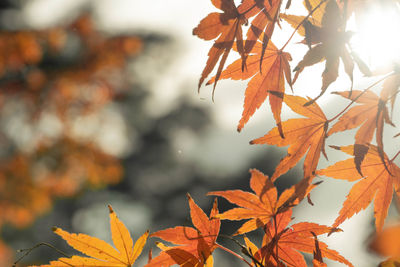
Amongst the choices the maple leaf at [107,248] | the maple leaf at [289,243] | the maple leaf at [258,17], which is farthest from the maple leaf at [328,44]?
the maple leaf at [107,248]

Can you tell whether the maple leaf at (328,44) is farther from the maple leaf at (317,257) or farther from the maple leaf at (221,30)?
the maple leaf at (317,257)

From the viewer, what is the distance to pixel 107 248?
57 cm

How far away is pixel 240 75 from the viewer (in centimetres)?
63

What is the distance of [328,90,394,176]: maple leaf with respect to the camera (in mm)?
614

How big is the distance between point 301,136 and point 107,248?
16.6 inches

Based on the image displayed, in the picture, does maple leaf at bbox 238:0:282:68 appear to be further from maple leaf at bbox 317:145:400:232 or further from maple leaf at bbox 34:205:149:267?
maple leaf at bbox 34:205:149:267

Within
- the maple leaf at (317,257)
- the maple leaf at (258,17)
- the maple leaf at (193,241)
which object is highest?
the maple leaf at (258,17)

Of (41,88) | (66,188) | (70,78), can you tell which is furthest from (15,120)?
(66,188)

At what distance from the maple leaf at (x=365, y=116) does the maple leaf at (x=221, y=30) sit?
0.23 meters

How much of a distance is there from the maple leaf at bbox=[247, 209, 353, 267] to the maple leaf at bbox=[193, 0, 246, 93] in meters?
Result: 0.29

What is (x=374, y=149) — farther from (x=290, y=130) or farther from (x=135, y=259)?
(x=135, y=259)

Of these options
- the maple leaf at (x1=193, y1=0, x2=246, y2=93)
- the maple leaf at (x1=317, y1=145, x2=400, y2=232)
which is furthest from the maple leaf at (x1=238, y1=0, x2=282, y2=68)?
the maple leaf at (x1=317, y1=145, x2=400, y2=232)

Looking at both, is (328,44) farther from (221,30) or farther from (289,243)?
(289,243)

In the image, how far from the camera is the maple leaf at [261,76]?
0.61m
